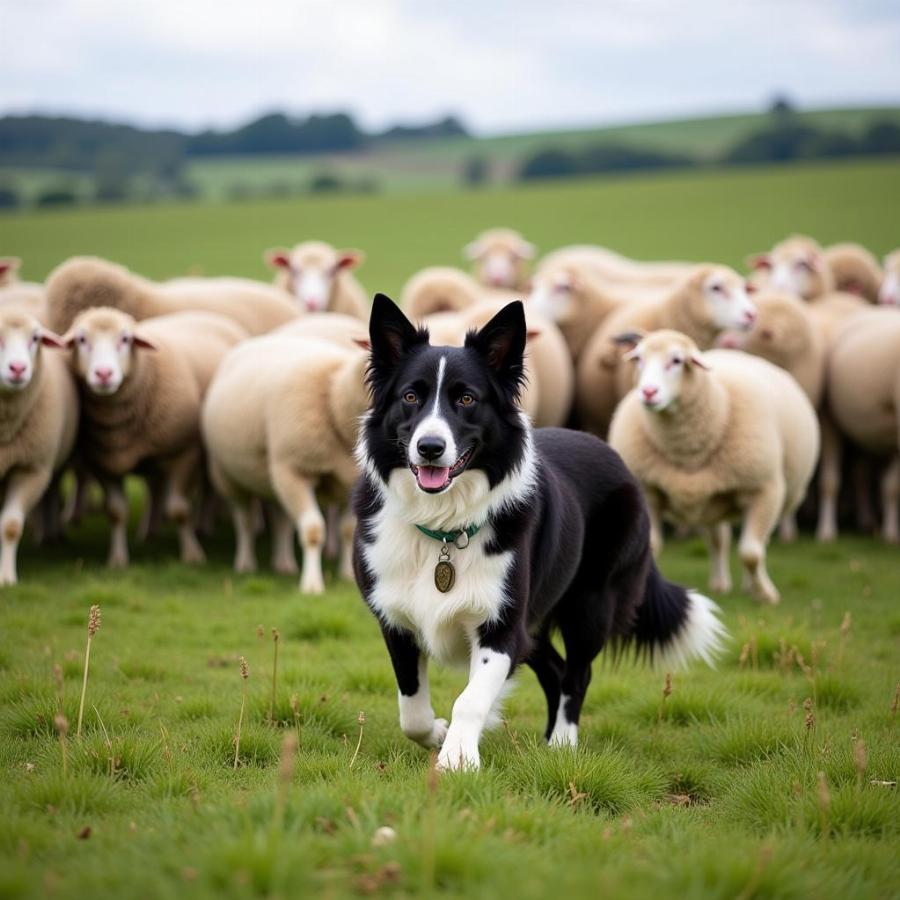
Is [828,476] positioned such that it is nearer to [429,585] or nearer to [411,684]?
[411,684]

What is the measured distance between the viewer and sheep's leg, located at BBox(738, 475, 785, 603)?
338 inches

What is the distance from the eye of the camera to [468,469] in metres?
4.55

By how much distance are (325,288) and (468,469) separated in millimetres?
9102

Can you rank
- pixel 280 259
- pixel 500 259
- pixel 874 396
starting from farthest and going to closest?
pixel 500 259, pixel 280 259, pixel 874 396

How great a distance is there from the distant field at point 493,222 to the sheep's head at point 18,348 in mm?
23656

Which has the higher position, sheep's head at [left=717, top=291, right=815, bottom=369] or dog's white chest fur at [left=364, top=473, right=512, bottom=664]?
sheep's head at [left=717, top=291, right=815, bottom=369]

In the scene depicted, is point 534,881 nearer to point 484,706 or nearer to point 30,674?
point 484,706

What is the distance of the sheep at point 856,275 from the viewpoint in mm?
14703

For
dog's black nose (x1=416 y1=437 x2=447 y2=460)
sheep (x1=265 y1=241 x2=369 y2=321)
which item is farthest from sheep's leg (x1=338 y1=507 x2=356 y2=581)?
dog's black nose (x1=416 y1=437 x2=447 y2=460)

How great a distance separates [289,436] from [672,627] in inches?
155

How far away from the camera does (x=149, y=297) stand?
11.4 metres

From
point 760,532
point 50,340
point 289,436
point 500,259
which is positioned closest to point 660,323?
point 760,532

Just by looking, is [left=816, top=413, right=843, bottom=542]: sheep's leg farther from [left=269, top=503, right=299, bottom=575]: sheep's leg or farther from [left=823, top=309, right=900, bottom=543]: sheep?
[left=269, top=503, right=299, bottom=575]: sheep's leg

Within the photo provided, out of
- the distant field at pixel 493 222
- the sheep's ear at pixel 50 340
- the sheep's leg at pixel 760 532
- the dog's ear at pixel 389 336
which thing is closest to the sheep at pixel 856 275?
the sheep's leg at pixel 760 532
